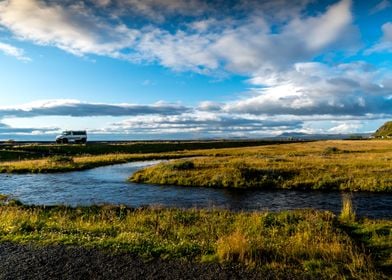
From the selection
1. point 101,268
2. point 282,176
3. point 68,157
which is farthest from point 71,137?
point 101,268

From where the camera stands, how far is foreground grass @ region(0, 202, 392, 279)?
13.0 m

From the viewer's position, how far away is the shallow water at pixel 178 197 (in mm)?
30406

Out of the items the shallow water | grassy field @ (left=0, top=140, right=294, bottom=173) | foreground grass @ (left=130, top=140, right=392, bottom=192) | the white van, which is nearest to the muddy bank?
the shallow water

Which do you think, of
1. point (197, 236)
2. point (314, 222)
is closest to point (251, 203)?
point (314, 222)

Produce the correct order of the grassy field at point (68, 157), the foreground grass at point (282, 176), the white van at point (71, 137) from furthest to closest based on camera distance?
the white van at point (71, 137) < the grassy field at point (68, 157) < the foreground grass at point (282, 176)

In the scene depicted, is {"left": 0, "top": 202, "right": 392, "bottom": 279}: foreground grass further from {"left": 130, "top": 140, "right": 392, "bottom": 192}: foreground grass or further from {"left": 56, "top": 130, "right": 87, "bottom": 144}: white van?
{"left": 56, "top": 130, "right": 87, "bottom": 144}: white van

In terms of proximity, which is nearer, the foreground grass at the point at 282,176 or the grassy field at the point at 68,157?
the foreground grass at the point at 282,176

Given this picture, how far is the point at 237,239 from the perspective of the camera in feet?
46.9

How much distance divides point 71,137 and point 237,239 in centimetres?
Answer: 12160

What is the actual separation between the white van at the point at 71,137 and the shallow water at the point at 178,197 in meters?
83.7

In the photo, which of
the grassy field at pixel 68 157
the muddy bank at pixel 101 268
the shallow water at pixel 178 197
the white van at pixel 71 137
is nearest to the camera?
the muddy bank at pixel 101 268

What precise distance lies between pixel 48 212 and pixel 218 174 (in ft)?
73.1

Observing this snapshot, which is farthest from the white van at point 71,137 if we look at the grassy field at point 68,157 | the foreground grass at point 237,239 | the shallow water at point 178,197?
the foreground grass at point 237,239

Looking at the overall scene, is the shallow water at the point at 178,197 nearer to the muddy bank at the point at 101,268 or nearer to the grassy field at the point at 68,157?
the grassy field at the point at 68,157
